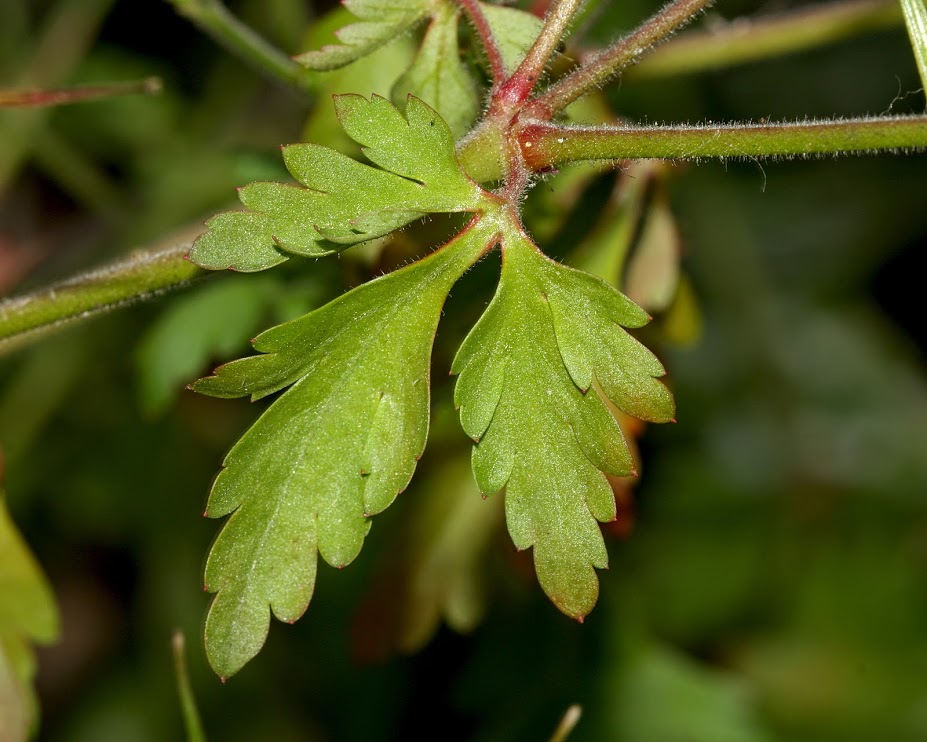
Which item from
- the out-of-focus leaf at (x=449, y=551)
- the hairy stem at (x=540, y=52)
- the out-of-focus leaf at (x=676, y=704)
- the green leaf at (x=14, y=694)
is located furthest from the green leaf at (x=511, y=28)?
the out-of-focus leaf at (x=676, y=704)

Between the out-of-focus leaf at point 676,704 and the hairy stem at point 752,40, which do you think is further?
the out-of-focus leaf at point 676,704

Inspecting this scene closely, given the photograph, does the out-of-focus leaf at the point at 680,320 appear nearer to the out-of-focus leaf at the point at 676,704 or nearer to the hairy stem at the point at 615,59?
the hairy stem at the point at 615,59

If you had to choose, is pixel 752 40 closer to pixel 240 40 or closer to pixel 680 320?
pixel 680 320

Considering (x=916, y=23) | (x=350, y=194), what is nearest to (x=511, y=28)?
(x=350, y=194)

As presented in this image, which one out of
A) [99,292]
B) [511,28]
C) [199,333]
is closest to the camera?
[99,292]

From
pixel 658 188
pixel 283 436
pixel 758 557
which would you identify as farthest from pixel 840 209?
pixel 283 436

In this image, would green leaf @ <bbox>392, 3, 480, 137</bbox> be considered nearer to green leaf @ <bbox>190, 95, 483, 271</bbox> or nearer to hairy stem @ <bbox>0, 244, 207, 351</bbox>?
green leaf @ <bbox>190, 95, 483, 271</bbox>
